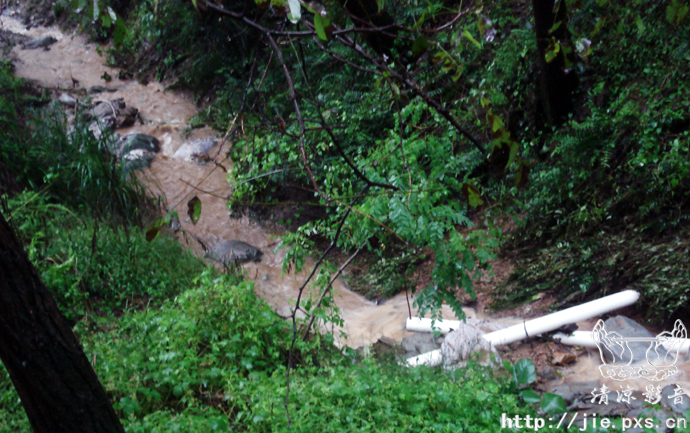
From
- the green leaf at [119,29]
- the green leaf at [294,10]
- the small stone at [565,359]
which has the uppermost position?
the small stone at [565,359]

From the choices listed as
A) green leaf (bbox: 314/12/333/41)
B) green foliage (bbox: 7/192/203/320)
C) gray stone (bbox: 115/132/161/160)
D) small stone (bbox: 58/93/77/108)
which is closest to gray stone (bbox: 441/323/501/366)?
green foliage (bbox: 7/192/203/320)

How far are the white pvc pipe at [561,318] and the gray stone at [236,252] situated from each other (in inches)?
136

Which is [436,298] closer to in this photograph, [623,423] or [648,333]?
[623,423]

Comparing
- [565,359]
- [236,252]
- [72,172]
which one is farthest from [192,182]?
[565,359]

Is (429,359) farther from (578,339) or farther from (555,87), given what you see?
(555,87)

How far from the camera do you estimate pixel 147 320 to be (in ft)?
11.9

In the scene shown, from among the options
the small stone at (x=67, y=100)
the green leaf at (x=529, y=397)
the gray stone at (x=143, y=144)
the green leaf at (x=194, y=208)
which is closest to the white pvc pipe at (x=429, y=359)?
the green leaf at (x=529, y=397)

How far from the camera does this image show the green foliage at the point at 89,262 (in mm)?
3922

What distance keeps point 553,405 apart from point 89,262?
13.2 ft

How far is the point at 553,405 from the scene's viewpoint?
2.66 metres

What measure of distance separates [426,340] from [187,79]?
762cm

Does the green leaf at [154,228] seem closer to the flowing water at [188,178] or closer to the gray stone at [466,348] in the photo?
the flowing water at [188,178]

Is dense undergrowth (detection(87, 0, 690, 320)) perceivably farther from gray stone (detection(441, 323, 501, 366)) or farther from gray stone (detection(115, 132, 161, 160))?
gray stone (detection(115, 132, 161, 160))

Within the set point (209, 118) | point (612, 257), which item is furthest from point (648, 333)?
point (209, 118)
